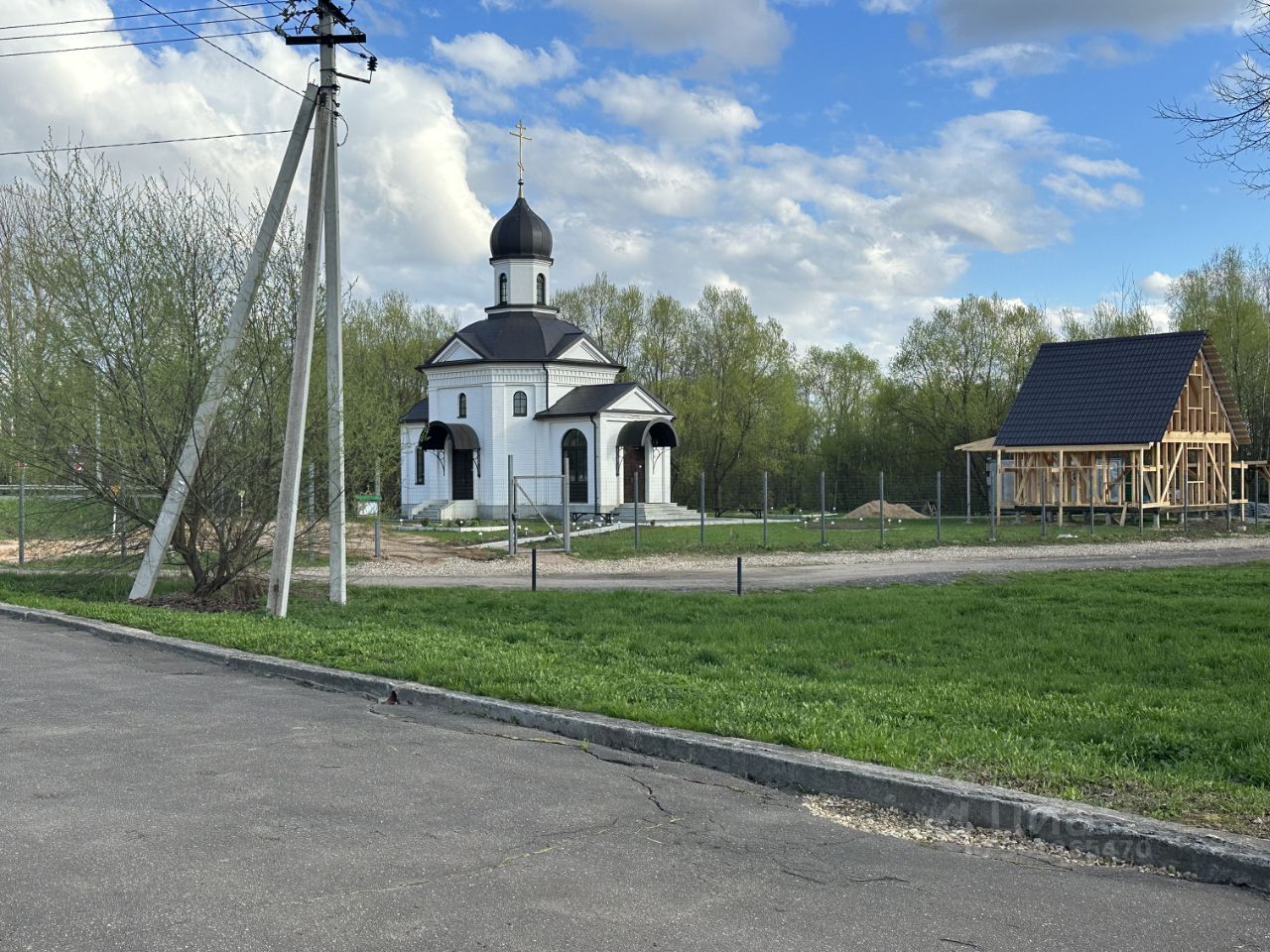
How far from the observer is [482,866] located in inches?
208

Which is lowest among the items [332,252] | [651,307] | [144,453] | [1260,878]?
[1260,878]

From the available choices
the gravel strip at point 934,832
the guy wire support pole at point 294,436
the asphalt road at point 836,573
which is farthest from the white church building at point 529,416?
the gravel strip at point 934,832

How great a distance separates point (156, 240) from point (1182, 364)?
34178 mm

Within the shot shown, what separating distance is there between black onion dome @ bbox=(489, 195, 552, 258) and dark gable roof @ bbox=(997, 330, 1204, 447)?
19.6m

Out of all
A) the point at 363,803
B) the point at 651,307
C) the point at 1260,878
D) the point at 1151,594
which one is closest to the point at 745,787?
the point at 363,803

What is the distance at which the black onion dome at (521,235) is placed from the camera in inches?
1913

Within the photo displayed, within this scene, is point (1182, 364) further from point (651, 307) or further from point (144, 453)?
point (144, 453)

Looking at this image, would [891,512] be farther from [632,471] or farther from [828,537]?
[828,537]

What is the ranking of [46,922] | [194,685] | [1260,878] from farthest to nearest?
[194,685]
[1260,878]
[46,922]

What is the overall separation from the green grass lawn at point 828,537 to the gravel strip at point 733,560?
2.58 feet

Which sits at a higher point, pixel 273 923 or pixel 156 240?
pixel 156 240

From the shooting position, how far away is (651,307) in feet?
208

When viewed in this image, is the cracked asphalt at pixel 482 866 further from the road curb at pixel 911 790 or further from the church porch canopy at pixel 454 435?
the church porch canopy at pixel 454 435

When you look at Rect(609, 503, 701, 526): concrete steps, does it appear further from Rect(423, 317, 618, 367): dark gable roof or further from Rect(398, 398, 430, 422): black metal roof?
Rect(398, 398, 430, 422): black metal roof
